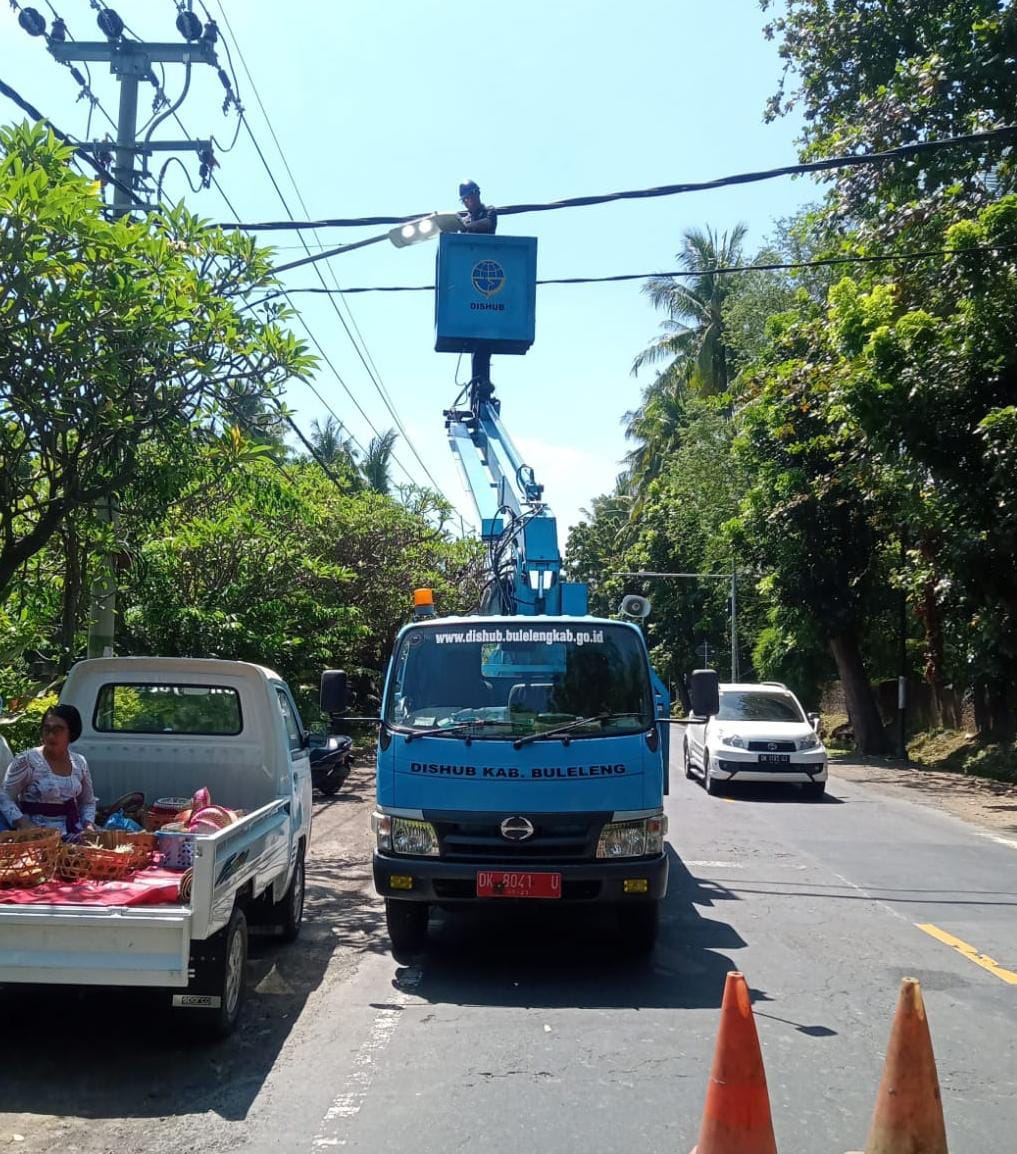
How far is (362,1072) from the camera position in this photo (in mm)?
5234

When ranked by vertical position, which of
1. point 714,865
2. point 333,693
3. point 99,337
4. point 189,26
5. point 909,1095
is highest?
point 189,26

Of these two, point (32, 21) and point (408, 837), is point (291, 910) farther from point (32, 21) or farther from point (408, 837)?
point (32, 21)

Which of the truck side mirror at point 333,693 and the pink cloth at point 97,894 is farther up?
the truck side mirror at point 333,693

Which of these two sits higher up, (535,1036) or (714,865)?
(714,865)

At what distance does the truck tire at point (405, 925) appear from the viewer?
289 inches

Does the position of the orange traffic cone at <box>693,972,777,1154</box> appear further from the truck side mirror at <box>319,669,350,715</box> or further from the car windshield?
the car windshield

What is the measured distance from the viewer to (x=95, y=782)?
7.71 meters

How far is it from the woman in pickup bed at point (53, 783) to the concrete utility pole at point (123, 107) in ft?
13.4

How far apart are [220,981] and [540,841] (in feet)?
7.32

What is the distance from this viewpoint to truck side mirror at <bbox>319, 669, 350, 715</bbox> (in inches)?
324

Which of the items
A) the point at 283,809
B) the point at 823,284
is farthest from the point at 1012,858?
the point at 823,284

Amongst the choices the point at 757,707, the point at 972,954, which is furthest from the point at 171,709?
the point at 757,707

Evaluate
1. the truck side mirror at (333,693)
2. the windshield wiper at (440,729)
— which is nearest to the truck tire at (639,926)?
the windshield wiper at (440,729)

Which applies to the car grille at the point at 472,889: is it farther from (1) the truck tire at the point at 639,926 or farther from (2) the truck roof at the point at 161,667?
(2) the truck roof at the point at 161,667
